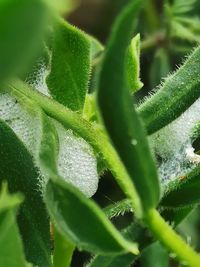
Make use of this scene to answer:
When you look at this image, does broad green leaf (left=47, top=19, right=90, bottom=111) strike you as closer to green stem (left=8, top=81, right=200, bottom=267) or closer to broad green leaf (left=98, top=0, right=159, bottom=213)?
green stem (left=8, top=81, right=200, bottom=267)

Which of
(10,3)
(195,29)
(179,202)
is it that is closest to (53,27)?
(179,202)

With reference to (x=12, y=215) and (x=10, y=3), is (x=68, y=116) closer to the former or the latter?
(x=12, y=215)

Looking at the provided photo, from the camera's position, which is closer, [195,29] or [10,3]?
[10,3]

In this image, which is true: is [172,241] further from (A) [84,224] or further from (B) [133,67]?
(B) [133,67]

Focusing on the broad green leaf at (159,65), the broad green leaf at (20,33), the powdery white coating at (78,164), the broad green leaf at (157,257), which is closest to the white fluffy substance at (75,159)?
the powdery white coating at (78,164)

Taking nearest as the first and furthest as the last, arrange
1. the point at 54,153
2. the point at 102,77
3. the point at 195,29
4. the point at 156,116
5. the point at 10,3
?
the point at 10,3 < the point at 102,77 < the point at 54,153 < the point at 156,116 < the point at 195,29

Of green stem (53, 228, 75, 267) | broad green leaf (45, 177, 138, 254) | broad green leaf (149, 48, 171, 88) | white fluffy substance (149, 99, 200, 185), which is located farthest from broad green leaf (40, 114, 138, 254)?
broad green leaf (149, 48, 171, 88)
